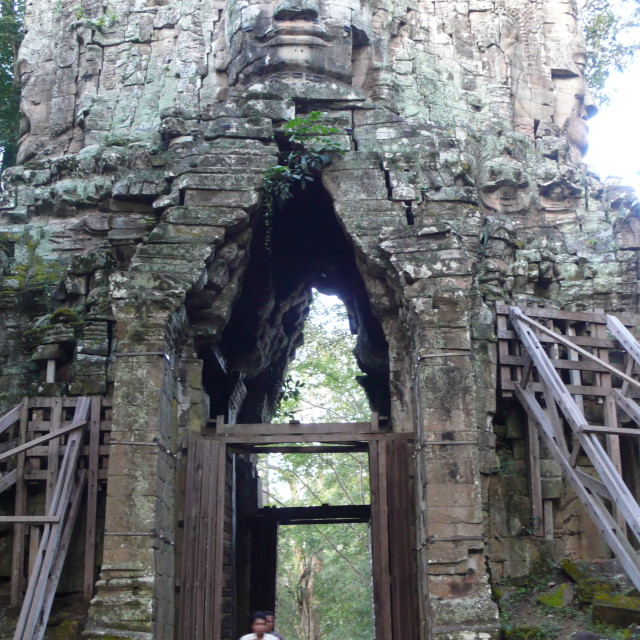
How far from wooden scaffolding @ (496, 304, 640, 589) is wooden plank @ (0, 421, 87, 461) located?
4827 millimetres

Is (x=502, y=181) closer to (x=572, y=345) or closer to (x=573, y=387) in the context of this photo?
(x=572, y=345)

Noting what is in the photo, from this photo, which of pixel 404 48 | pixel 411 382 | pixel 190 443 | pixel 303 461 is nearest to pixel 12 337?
pixel 190 443

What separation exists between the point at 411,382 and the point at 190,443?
8.26 feet

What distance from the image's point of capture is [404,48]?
14023 mm

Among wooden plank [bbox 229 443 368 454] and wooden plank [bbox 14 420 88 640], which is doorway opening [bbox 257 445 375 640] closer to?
wooden plank [bbox 229 443 368 454]

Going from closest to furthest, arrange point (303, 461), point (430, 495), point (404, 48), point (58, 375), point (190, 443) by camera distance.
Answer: point (430, 495)
point (190, 443)
point (58, 375)
point (404, 48)
point (303, 461)

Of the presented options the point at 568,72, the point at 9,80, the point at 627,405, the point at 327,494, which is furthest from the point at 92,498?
the point at 327,494

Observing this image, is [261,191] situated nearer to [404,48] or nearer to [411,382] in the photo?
[411,382]

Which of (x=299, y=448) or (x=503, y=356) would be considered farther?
(x=299, y=448)

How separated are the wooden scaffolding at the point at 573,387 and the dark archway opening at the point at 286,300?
2.13m

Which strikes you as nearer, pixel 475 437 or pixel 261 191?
pixel 475 437

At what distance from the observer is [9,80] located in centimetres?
1700

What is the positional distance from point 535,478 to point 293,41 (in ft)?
21.4

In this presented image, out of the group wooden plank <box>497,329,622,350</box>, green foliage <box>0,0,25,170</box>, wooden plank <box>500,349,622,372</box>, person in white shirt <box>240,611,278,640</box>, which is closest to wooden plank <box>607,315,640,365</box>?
wooden plank <box>497,329,622,350</box>
